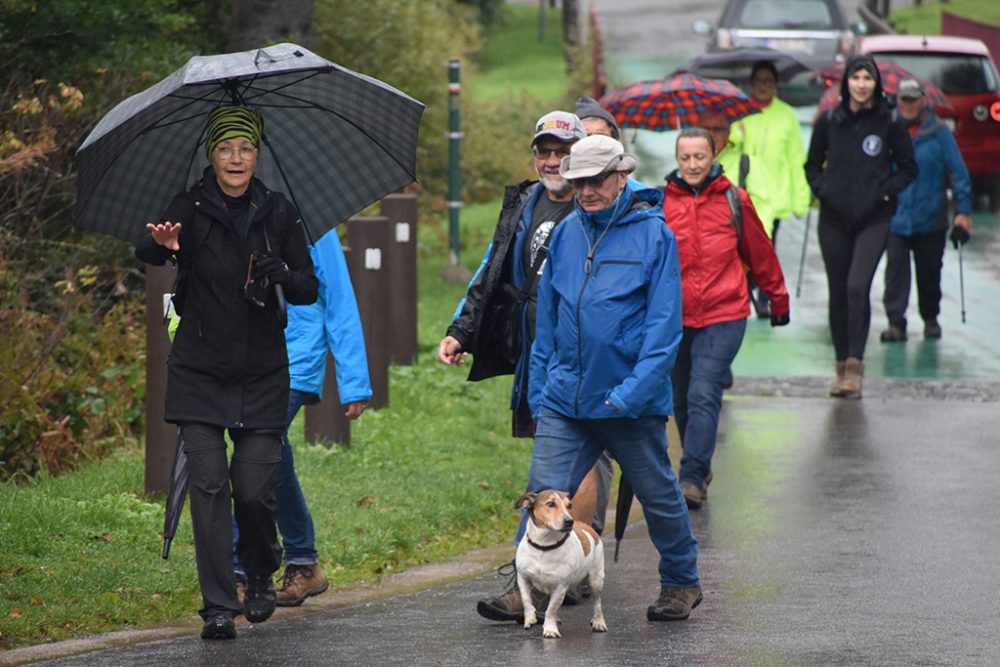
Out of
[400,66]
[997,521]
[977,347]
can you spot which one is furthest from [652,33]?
[997,521]

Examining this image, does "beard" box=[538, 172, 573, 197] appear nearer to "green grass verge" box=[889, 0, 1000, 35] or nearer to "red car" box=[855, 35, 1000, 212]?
"red car" box=[855, 35, 1000, 212]

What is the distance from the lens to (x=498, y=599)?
22.9 ft

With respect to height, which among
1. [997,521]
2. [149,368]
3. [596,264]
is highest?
[596,264]

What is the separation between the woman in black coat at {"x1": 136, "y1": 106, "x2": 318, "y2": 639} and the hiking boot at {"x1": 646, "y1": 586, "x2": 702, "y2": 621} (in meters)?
1.54

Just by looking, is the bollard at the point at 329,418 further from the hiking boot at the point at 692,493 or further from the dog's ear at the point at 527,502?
the dog's ear at the point at 527,502

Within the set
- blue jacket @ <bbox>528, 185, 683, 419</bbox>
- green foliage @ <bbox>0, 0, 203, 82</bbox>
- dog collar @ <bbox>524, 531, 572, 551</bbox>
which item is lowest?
dog collar @ <bbox>524, 531, 572, 551</bbox>

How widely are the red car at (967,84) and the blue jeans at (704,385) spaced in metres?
12.7

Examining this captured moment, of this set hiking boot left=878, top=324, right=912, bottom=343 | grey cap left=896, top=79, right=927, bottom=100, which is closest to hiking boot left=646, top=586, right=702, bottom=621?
grey cap left=896, top=79, right=927, bottom=100

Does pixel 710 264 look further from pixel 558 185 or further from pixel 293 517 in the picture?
pixel 293 517

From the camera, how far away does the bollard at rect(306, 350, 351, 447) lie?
391 inches

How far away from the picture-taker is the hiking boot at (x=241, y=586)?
6985 mm

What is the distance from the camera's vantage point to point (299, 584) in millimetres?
7355

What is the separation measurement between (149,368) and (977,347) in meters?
7.80

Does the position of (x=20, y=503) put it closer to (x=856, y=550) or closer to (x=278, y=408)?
(x=278, y=408)
